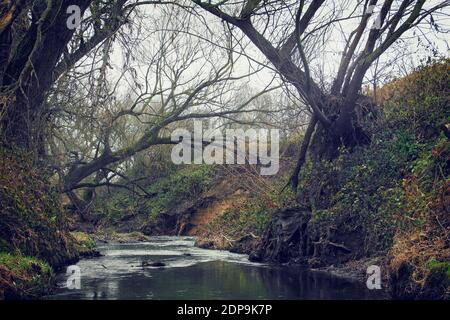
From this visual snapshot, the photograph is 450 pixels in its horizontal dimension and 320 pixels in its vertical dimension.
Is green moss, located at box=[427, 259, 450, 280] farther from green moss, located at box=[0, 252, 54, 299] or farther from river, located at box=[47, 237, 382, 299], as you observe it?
green moss, located at box=[0, 252, 54, 299]

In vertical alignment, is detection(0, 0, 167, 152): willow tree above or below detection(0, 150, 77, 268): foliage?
above

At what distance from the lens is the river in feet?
35.7

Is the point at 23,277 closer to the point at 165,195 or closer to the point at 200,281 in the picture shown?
the point at 200,281

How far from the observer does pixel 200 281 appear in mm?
12602

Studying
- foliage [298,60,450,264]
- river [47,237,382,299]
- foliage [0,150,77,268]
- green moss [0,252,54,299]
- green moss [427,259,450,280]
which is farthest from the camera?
foliage [298,60,450,264]

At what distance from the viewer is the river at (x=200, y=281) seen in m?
10.9

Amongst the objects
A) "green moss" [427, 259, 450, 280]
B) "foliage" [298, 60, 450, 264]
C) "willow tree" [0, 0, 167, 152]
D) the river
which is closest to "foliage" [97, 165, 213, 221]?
the river

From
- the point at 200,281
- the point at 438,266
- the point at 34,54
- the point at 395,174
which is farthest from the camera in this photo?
the point at 395,174

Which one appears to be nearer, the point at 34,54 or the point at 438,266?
the point at 438,266

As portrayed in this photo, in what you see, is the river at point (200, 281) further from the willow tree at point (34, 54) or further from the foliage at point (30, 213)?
the willow tree at point (34, 54)

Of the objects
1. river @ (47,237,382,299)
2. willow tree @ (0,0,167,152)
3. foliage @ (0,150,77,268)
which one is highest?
willow tree @ (0,0,167,152)

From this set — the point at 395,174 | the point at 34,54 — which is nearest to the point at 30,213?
the point at 34,54

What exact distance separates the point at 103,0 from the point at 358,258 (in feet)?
30.9

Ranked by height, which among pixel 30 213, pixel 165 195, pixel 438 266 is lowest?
pixel 438 266
